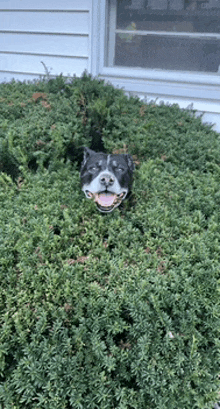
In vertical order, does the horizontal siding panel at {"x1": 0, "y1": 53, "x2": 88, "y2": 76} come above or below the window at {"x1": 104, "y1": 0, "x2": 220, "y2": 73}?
below

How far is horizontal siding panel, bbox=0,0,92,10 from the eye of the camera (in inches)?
164

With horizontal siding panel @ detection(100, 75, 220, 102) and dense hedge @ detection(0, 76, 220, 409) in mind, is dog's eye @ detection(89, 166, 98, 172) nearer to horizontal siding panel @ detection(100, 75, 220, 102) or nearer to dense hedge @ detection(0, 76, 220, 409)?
dense hedge @ detection(0, 76, 220, 409)

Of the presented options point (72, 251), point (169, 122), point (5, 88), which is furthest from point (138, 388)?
point (5, 88)

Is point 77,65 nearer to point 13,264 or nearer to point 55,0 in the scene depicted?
point 55,0

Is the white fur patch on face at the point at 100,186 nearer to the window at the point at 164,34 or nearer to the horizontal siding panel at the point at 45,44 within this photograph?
the window at the point at 164,34

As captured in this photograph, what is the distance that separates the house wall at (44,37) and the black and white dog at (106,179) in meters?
2.50

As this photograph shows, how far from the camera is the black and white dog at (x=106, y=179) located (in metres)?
2.25

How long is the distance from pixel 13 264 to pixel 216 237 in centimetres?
132

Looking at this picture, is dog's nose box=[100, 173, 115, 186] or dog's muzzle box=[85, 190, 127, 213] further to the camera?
dog's muzzle box=[85, 190, 127, 213]

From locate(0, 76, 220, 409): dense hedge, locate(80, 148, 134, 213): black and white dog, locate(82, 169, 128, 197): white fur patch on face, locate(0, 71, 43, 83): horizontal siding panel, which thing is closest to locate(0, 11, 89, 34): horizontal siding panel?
locate(0, 71, 43, 83): horizontal siding panel

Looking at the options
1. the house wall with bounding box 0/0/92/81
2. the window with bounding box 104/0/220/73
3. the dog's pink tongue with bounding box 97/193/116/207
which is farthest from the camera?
the house wall with bounding box 0/0/92/81

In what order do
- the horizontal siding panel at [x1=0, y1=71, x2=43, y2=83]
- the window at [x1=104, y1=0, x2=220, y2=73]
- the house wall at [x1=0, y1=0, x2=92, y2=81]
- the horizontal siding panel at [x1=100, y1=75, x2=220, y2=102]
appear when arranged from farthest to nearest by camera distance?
1. the horizontal siding panel at [x1=0, y1=71, x2=43, y2=83]
2. the house wall at [x1=0, y1=0, x2=92, y2=81]
3. the horizontal siding panel at [x1=100, y1=75, x2=220, y2=102]
4. the window at [x1=104, y1=0, x2=220, y2=73]

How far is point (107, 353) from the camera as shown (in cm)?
179

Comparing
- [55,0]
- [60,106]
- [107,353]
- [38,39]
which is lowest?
[107,353]
